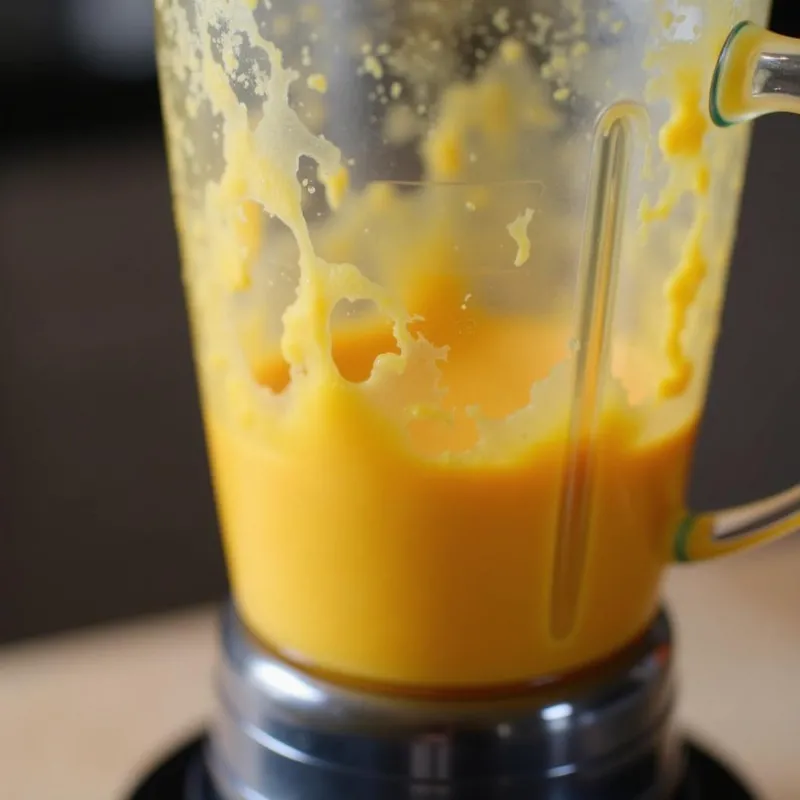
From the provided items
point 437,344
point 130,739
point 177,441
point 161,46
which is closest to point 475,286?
point 437,344

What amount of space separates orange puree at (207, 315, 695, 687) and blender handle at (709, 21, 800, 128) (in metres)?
0.11

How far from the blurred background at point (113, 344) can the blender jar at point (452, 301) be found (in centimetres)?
70

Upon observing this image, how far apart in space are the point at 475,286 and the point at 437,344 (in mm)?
25

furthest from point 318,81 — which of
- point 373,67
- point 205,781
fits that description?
point 205,781

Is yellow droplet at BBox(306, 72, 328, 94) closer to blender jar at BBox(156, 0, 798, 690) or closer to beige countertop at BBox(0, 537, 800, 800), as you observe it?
blender jar at BBox(156, 0, 798, 690)

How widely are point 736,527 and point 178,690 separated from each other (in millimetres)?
339

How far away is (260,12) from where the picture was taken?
0.40m

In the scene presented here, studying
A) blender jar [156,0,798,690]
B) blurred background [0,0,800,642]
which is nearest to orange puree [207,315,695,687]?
blender jar [156,0,798,690]

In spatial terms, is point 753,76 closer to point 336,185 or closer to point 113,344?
point 336,185

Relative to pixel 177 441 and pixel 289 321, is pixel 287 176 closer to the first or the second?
pixel 289 321

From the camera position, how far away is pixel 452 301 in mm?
413

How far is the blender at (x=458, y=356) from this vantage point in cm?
40

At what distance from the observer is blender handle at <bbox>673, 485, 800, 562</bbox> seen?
47 centimetres

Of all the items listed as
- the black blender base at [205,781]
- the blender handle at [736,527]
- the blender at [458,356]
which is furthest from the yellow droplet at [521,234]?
the black blender base at [205,781]
